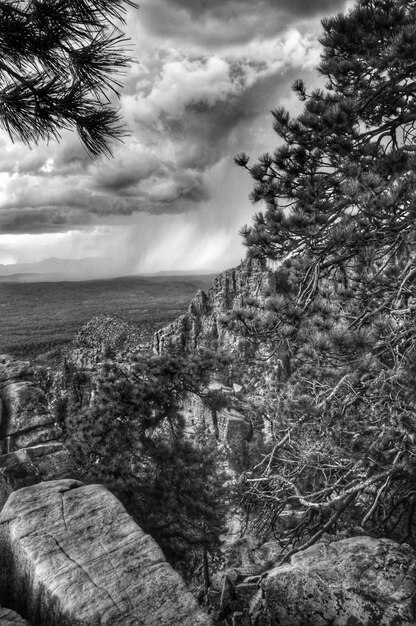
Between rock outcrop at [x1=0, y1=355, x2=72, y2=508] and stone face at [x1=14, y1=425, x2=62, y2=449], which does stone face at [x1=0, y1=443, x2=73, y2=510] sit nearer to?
A: rock outcrop at [x1=0, y1=355, x2=72, y2=508]

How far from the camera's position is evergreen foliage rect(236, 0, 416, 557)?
17.1 feet

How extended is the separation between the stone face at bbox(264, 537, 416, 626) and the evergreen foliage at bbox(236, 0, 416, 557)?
0.90m

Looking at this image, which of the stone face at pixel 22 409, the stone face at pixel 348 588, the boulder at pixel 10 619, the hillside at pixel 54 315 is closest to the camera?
the boulder at pixel 10 619

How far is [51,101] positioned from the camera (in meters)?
5.62

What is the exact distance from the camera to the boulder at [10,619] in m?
3.88

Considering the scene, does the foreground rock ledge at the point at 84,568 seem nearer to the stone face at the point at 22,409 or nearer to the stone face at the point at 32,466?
the stone face at the point at 32,466

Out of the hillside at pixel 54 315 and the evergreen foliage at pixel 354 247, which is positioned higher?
the evergreen foliage at pixel 354 247

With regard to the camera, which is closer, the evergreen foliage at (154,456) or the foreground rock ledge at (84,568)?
the foreground rock ledge at (84,568)

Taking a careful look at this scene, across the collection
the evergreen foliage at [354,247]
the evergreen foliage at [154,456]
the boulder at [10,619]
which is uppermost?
the evergreen foliage at [354,247]

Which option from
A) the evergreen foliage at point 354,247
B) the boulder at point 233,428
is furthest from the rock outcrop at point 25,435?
the boulder at point 233,428

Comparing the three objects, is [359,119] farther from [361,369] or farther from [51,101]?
[51,101]

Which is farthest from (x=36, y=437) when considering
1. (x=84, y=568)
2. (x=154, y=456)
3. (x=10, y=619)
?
(x=10, y=619)

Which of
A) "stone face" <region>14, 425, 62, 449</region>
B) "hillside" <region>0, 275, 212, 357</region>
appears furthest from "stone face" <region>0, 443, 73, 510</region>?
"hillside" <region>0, 275, 212, 357</region>

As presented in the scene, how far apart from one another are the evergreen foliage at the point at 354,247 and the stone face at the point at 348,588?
90 centimetres
